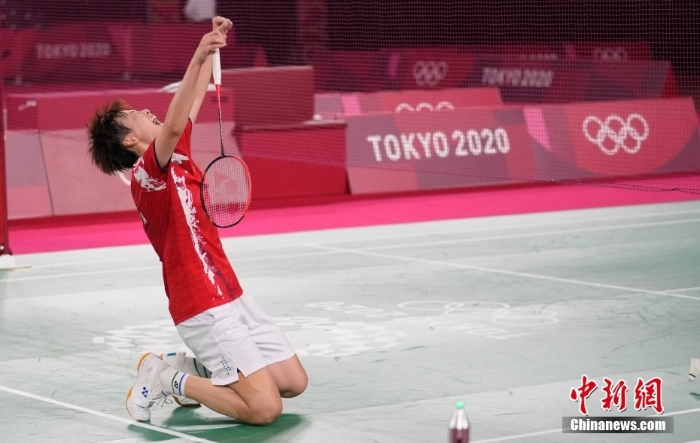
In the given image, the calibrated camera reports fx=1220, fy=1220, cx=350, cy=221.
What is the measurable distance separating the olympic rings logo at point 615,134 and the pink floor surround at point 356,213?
34.8 inches

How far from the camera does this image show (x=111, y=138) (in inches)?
231

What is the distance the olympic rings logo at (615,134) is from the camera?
53.7ft

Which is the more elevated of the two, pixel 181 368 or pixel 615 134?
pixel 615 134

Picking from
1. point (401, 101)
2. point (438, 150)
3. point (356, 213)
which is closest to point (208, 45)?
point (356, 213)

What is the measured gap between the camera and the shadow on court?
5.66 m

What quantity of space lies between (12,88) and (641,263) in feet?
63.5

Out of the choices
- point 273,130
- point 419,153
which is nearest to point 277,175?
point 273,130

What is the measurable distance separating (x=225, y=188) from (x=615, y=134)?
37.0ft

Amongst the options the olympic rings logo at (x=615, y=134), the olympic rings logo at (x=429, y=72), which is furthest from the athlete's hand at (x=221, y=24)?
the olympic rings logo at (x=429, y=72)

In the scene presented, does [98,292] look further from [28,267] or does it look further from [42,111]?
[42,111]

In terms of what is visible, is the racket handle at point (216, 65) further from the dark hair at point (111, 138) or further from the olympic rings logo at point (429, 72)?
the olympic rings logo at point (429, 72)

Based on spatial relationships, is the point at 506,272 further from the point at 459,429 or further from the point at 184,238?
the point at 459,429

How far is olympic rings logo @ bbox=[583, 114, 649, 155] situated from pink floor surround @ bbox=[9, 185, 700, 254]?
0.88 metres

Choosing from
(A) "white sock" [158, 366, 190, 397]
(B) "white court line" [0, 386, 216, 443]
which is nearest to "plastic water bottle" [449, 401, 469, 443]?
(B) "white court line" [0, 386, 216, 443]
